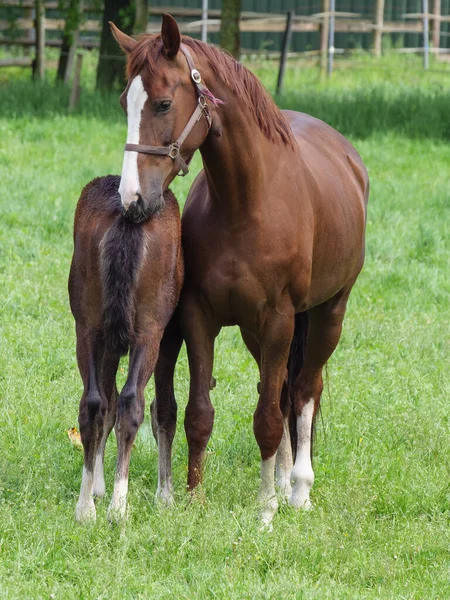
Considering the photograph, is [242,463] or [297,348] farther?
[297,348]

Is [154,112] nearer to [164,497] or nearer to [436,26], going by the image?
[164,497]

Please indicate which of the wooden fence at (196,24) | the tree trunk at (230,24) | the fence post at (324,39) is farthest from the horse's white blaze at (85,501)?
the fence post at (324,39)

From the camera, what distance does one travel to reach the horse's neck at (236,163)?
436 centimetres

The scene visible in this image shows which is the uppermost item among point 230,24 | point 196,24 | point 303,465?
point 230,24

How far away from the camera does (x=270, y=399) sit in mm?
4684

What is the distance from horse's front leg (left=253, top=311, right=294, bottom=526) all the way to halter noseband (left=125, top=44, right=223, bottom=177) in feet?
2.88

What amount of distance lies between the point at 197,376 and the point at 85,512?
78 centimetres

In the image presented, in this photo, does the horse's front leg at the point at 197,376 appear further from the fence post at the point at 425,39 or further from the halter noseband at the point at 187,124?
the fence post at the point at 425,39

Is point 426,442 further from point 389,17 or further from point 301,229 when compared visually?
point 389,17

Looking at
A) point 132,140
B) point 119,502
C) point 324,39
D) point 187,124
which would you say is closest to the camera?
point 132,140

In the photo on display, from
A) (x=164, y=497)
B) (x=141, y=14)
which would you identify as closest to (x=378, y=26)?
(x=141, y=14)

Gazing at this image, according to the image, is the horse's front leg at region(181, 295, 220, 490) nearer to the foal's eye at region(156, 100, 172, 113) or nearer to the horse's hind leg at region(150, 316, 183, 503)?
the horse's hind leg at region(150, 316, 183, 503)

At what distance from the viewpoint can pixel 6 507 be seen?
4398 mm

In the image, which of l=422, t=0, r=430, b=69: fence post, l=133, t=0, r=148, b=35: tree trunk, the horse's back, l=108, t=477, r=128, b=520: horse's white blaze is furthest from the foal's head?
l=422, t=0, r=430, b=69: fence post
